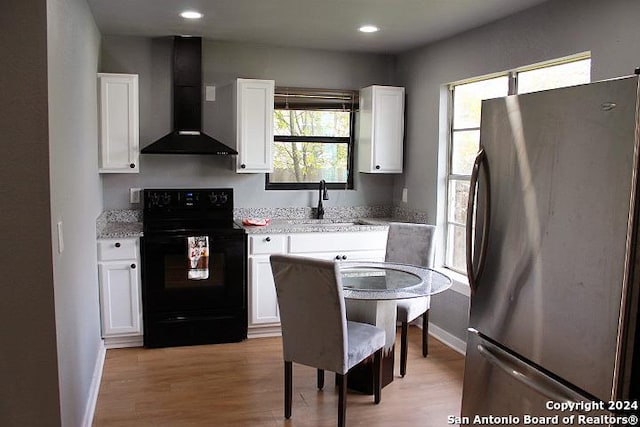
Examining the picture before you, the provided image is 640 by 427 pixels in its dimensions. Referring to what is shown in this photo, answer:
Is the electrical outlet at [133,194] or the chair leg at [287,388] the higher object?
the electrical outlet at [133,194]

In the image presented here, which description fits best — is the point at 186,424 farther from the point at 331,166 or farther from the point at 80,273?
the point at 331,166

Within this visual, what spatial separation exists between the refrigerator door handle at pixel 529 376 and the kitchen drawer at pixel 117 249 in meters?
2.70

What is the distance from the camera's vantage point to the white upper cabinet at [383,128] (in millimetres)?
4879

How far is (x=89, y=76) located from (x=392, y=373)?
8.89ft

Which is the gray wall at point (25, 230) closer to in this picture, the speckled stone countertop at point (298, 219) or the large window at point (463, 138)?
the speckled stone countertop at point (298, 219)

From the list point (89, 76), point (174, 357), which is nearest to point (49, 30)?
point (89, 76)

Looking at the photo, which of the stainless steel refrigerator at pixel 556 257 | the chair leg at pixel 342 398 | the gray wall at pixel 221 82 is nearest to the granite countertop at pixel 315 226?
the gray wall at pixel 221 82

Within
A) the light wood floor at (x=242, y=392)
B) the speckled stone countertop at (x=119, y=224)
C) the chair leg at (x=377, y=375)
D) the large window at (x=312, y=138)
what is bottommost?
the light wood floor at (x=242, y=392)

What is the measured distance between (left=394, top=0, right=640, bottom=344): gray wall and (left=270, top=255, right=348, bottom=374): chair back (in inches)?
64.0

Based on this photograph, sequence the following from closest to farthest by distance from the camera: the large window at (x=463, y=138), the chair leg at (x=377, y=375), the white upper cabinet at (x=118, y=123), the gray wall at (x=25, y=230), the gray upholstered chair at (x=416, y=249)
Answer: the gray wall at (x=25, y=230) → the chair leg at (x=377, y=375) → the large window at (x=463, y=138) → the gray upholstered chair at (x=416, y=249) → the white upper cabinet at (x=118, y=123)

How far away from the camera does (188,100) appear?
4.59 m

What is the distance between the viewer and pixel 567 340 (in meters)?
1.87

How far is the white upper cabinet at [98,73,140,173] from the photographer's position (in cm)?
423

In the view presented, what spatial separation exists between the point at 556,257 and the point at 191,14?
9.54ft
